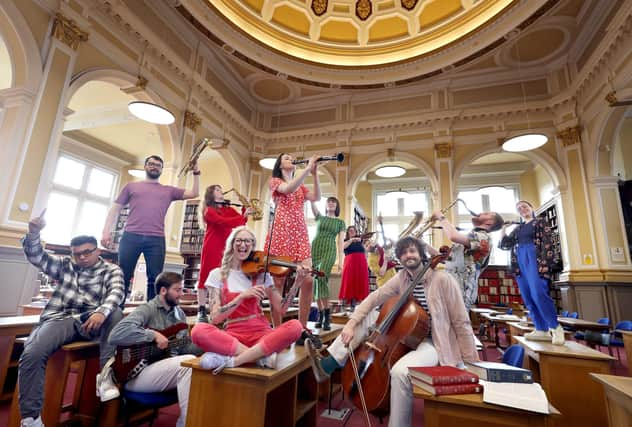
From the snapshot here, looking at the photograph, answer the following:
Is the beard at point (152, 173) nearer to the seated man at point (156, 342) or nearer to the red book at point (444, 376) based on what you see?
the seated man at point (156, 342)

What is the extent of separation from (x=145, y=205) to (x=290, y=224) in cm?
132

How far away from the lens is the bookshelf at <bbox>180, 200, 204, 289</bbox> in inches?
353

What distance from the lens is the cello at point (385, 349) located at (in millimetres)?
1686

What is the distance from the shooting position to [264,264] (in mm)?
1975

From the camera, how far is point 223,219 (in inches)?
117

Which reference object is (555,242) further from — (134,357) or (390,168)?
(134,357)

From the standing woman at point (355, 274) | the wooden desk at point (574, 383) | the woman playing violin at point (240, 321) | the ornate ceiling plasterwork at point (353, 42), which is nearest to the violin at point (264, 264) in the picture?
the woman playing violin at point (240, 321)

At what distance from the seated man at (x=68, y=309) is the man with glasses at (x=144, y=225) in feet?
1.15

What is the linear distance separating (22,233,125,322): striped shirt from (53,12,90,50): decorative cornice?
11.3 ft

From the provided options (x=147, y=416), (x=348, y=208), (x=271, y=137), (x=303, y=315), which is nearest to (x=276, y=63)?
(x=271, y=137)

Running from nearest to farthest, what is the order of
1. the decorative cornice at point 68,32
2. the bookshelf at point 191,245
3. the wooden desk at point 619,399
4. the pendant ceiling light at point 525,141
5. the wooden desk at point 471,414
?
the wooden desk at point 619,399 < the wooden desk at point 471,414 < the decorative cornice at point 68,32 < the pendant ceiling light at point 525,141 < the bookshelf at point 191,245

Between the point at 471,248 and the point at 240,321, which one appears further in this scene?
the point at 471,248

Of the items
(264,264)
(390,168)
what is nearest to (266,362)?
(264,264)

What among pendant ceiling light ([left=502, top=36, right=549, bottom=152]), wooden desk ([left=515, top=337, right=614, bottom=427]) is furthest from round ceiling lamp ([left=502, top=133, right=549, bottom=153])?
wooden desk ([left=515, top=337, right=614, bottom=427])
